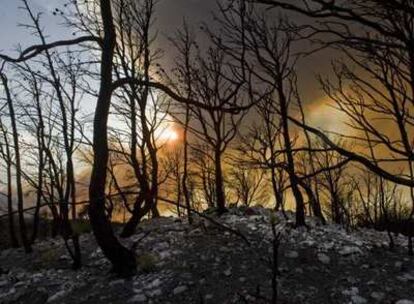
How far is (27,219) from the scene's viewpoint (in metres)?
42.2

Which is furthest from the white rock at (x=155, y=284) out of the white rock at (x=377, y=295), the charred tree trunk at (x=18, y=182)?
the charred tree trunk at (x=18, y=182)

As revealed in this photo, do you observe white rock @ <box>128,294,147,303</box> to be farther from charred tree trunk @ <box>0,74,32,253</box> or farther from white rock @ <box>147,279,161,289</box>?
charred tree trunk @ <box>0,74,32,253</box>

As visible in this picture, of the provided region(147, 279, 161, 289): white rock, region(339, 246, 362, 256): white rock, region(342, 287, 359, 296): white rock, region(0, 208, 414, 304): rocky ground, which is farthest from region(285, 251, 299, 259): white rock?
region(147, 279, 161, 289): white rock

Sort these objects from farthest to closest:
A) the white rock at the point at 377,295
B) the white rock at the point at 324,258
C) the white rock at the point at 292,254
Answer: the white rock at the point at 292,254, the white rock at the point at 324,258, the white rock at the point at 377,295

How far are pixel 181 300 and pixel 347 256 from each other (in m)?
4.11

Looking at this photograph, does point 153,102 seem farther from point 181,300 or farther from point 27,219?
point 27,219

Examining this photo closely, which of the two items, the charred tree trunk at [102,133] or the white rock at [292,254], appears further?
the white rock at [292,254]

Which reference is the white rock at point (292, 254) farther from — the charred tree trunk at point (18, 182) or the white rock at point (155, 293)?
the charred tree trunk at point (18, 182)

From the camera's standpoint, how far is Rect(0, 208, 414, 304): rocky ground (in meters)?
10.6

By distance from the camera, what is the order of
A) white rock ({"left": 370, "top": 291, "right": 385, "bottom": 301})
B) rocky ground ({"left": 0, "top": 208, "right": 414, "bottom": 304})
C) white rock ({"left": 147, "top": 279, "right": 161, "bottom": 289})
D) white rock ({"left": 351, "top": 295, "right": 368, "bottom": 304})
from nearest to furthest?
white rock ({"left": 351, "top": 295, "right": 368, "bottom": 304})
white rock ({"left": 370, "top": 291, "right": 385, "bottom": 301})
rocky ground ({"left": 0, "top": 208, "right": 414, "bottom": 304})
white rock ({"left": 147, "top": 279, "right": 161, "bottom": 289})

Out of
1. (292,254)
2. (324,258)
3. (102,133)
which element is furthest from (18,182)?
(324,258)

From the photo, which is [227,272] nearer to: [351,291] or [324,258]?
[324,258]

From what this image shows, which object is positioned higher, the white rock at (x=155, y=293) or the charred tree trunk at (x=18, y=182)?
the charred tree trunk at (x=18, y=182)

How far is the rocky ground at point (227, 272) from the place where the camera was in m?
10.6
